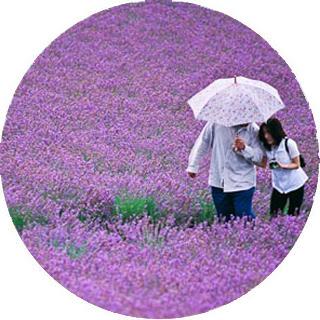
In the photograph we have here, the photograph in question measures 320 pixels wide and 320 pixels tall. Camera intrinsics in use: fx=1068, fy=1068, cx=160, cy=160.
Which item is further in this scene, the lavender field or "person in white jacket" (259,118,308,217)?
"person in white jacket" (259,118,308,217)

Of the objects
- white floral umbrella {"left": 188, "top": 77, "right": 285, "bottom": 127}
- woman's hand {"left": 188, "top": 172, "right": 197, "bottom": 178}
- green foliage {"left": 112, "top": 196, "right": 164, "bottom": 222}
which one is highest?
white floral umbrella {"left": 188, "top": 77, "right": 285, "bottom": 127}

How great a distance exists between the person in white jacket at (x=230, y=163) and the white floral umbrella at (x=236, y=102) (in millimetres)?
110

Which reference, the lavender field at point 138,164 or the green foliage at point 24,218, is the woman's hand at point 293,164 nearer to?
the lavender field at point 138,164

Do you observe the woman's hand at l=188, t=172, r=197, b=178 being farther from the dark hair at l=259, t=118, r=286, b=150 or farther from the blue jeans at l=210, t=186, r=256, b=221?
the dark hair at l=259, t=118, r=286, b=150

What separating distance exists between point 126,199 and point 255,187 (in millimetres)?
720

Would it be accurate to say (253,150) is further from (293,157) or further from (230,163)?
(293,157)

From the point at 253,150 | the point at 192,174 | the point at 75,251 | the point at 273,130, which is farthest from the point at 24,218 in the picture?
the point at 273,130

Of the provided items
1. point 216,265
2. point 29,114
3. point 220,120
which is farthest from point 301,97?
point 29,114

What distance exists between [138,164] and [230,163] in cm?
54

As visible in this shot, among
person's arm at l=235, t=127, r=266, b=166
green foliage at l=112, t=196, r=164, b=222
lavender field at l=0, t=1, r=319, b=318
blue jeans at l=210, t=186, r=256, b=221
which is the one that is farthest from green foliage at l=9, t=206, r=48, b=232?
person's arm at l=235, t=127, r=266, b=166

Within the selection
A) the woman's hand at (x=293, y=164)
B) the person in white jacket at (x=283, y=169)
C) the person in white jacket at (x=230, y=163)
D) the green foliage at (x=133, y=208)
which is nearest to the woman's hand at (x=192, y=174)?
the person in white jacket at (x=230, y=163)

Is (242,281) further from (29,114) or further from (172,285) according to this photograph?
(29,114)

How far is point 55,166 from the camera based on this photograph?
6031 mm

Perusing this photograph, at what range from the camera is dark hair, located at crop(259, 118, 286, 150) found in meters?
5.85
